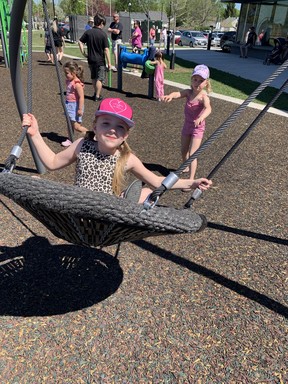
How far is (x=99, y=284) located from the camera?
8.30 feet

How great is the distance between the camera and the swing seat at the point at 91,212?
144 centimetres

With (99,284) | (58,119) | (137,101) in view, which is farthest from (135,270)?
(137,101)

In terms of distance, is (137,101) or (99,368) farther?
(137,101)

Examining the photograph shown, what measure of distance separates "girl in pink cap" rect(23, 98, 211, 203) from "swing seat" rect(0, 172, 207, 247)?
56 centimetres

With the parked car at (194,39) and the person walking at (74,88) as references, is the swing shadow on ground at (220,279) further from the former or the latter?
the parked car at (194,39)

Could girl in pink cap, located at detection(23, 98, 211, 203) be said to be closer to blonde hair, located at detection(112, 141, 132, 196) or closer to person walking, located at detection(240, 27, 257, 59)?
blonde hair, located at detection(112, 141, 132, 196)

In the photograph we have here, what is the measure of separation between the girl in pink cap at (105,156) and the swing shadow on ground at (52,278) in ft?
2.37

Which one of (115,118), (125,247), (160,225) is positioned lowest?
(125,247)

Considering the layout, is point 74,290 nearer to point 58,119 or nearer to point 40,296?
point 40,296

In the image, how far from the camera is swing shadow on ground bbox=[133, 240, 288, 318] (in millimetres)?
2441

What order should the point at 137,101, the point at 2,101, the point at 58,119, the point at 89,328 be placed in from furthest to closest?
the point at 137,101 → the point at 2,101 → the point at 58,119 → the point at 89,328

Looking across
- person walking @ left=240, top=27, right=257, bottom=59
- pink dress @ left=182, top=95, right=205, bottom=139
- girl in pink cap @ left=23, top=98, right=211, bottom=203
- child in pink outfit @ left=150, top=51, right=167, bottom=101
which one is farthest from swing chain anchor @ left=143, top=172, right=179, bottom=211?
person walking @ left=240, top=27, right=257, bottom=59

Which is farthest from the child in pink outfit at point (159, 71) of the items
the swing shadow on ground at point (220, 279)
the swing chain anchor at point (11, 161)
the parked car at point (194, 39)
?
the parked car at point (194, 39)

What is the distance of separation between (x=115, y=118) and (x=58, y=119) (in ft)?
16.8
